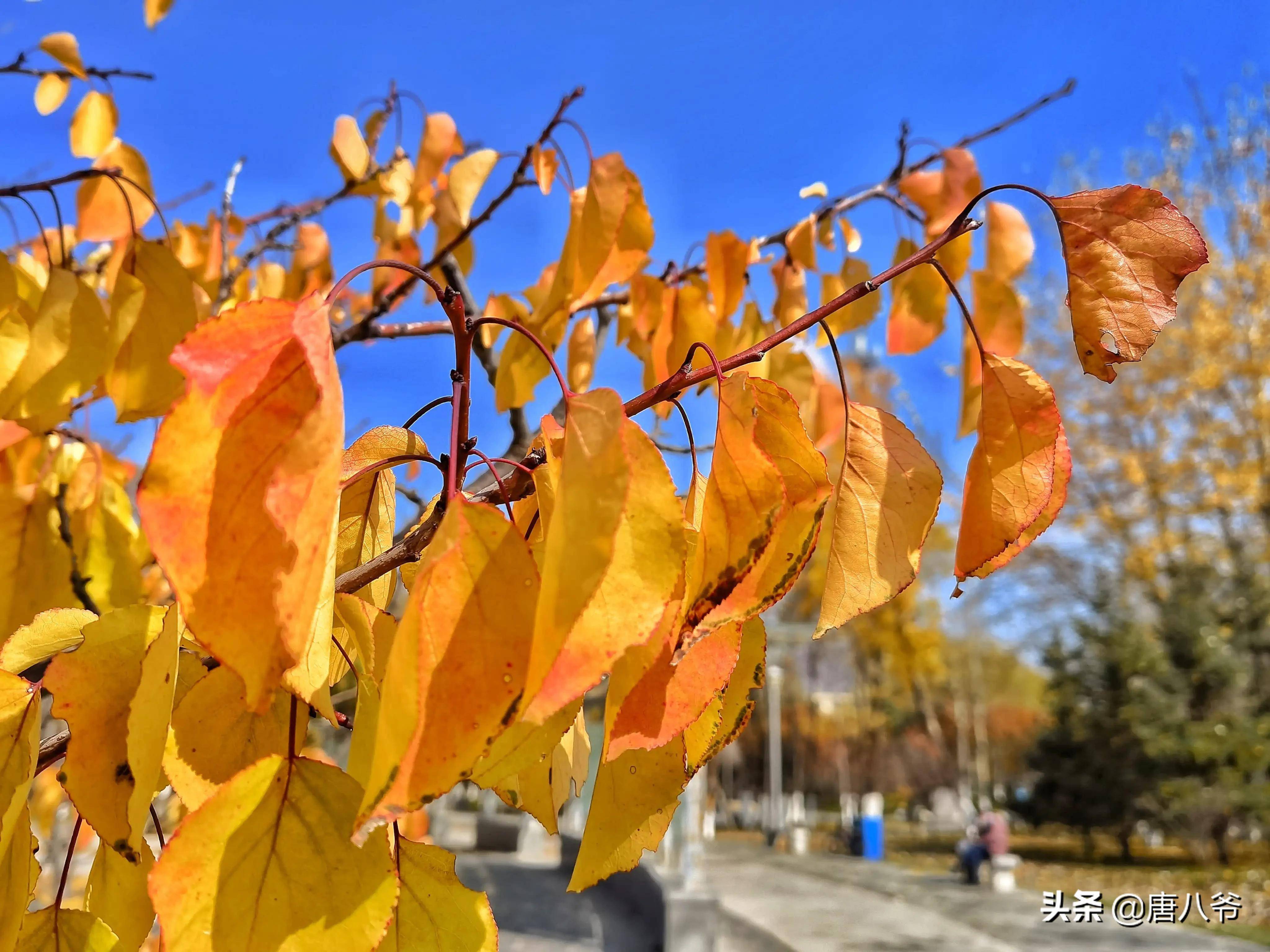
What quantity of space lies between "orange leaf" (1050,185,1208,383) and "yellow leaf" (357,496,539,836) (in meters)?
0.23

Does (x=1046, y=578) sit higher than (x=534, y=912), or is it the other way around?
(x=1046, y=578)

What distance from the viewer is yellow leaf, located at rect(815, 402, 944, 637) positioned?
34cm

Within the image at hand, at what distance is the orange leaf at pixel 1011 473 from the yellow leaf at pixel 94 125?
99 cm

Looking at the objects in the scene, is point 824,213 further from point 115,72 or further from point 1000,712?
point 1000,712

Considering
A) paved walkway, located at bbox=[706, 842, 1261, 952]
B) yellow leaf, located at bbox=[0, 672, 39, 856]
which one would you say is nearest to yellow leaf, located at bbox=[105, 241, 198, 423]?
yellow leaf, located at bbox=[0, 672, 39, 856]

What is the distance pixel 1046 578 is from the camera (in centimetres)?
1112

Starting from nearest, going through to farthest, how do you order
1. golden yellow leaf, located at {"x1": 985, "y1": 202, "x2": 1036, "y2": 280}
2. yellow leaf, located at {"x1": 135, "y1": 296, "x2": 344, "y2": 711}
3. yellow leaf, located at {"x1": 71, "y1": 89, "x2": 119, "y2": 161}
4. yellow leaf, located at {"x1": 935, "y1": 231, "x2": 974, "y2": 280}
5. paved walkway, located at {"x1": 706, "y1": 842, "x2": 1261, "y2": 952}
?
yellow leaf, located at {"x1": 135, "y1": 296, "x2": 344, "y2": 711}, golden yellow leaf, located at {"x1": 985, "y1": 202, "x2": 1036, "y2": 280}, yellow leaf, located at {"x1": 935, "y1": 231, "x2": 974, "y2": 280}, yellow leaf, located at {"x1": 71, "y1": 89, "x2": 119, "y2": 161}, paved walkway, located at {"x1": 706, "y1": 842, "x2": 1261, "y2": 952}

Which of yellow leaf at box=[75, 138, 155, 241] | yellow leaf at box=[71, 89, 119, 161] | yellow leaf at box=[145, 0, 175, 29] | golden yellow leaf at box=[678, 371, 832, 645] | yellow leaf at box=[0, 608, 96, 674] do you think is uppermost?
yellow leaf at box=[145, 0, 175, 29]

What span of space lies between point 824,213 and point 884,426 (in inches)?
30.7

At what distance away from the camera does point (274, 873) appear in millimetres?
262

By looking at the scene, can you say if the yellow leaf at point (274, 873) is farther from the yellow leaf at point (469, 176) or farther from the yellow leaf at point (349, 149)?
the yellow leaf at point (349, 149)

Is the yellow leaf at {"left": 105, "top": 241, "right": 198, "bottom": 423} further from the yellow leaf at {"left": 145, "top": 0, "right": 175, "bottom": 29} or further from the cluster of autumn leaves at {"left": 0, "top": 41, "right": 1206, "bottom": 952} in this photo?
the yellow leaf at {"left": 145, "top": 0, "right": 175, "bottom": 29}

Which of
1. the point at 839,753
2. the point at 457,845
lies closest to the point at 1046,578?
the point at 839,753

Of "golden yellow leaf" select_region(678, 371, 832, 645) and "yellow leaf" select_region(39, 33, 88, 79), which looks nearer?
"golden yellow leaf" select_region(678, 371, 832, 645)
